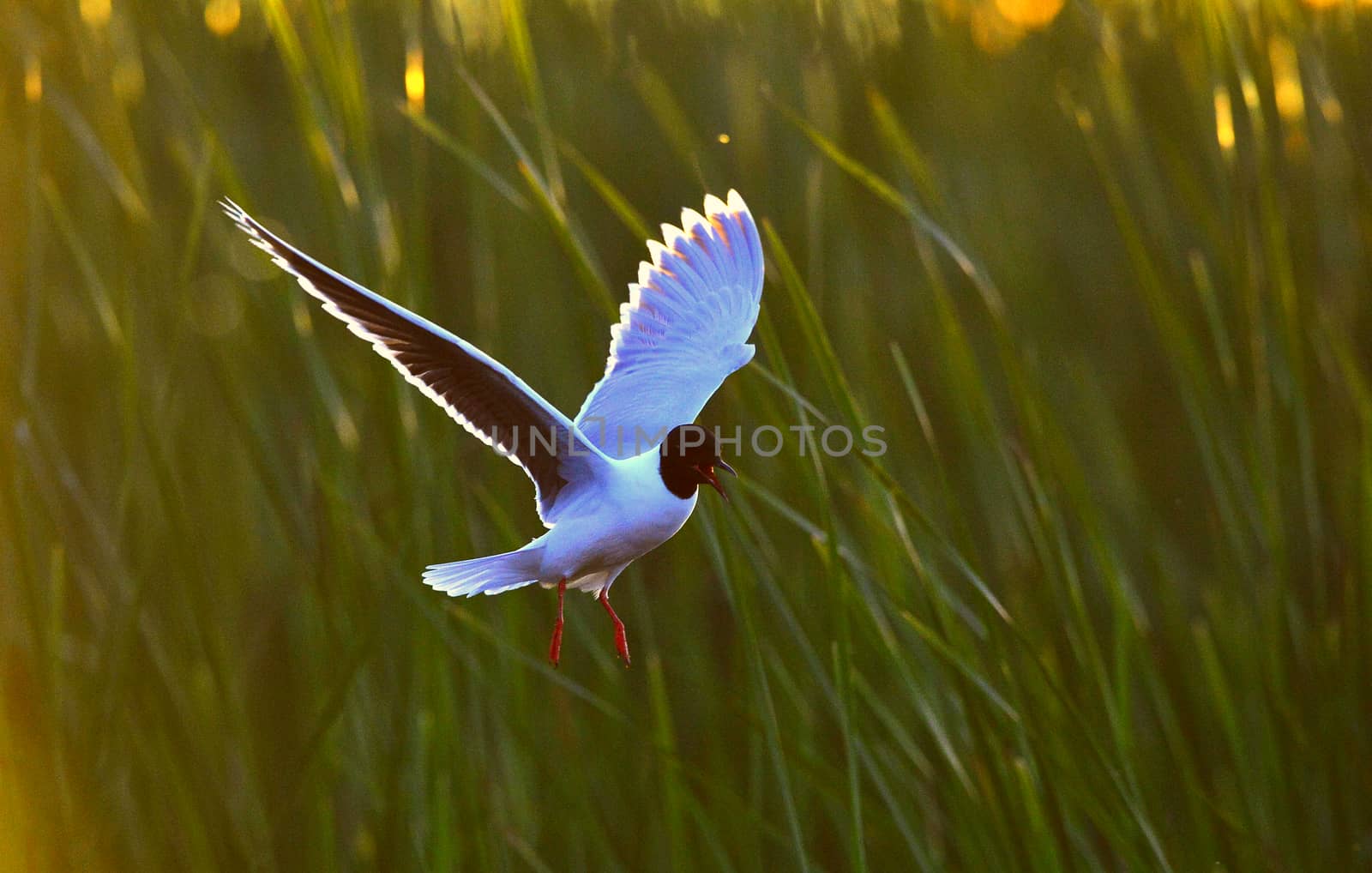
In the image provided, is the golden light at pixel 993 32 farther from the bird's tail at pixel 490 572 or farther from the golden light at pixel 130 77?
the bird's tail at pixel 490 572

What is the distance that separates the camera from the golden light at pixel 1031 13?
2613 millimetres

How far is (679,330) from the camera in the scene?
139 centimetres

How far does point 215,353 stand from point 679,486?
0.54 meters

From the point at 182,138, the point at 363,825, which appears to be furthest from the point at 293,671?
the point at 182,138

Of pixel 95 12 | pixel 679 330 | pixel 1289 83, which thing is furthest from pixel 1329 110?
pixel 95 12

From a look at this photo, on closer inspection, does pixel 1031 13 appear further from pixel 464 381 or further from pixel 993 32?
pixel 464 381

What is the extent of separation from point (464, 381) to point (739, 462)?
924mm

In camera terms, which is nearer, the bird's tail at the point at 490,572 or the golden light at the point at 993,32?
the bird's tail at the point at 490,572

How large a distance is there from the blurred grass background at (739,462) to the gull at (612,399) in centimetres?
11

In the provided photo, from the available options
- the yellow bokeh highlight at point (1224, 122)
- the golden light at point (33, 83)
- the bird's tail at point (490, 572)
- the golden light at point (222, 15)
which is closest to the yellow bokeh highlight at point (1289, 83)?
the yellow bokeh highlight at point (1224, 122)

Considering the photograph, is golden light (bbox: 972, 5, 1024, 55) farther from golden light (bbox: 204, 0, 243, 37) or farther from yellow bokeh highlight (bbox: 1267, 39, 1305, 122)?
golden light (bbox: 204, 0, 243, 37)

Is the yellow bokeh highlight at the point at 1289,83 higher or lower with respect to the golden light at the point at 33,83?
lower

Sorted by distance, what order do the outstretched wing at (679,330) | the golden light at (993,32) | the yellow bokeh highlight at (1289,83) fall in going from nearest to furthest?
the outstretched wing at (679,330), the yellow bokeh highlight at (1289,83), the golden light at (993,32)

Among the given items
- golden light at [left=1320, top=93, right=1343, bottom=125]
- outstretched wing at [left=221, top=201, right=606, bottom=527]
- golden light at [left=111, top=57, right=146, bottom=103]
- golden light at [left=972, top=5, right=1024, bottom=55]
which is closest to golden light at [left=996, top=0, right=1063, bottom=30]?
golden light at [left=972, top=5, right=1024, bottom=55]
